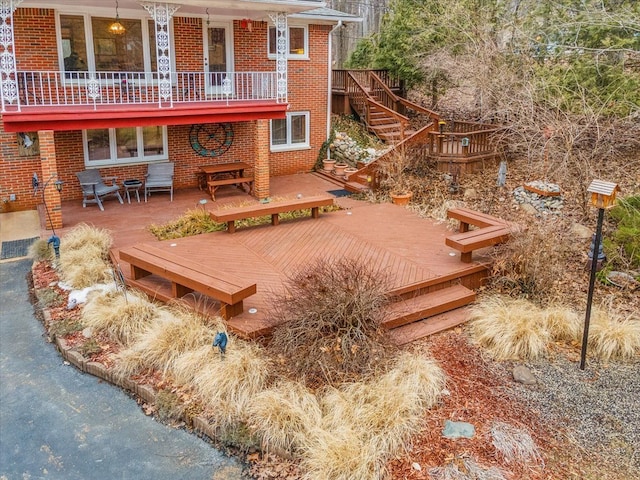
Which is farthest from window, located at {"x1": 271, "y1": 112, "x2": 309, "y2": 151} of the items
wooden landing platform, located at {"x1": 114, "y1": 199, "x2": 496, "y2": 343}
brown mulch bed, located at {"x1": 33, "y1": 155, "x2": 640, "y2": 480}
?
brown mulch bed, located at {"x1": 33, "y1": 155, "x2": 640, "y2": 480}

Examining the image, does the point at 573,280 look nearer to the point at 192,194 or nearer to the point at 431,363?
the point at 431,363

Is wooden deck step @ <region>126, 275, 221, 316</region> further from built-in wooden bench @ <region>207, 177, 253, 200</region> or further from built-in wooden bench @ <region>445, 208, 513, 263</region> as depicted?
built-in wooden bench @ <region>207, 177, 253, 200</region>

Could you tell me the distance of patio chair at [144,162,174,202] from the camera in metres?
13.0

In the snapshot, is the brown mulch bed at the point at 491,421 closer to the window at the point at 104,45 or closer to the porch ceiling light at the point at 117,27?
the window at the point at 104,45

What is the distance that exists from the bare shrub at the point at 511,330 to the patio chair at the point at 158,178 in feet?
27.5

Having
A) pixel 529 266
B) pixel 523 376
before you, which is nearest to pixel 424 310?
pixel 523 376

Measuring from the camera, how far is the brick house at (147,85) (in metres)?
11.2

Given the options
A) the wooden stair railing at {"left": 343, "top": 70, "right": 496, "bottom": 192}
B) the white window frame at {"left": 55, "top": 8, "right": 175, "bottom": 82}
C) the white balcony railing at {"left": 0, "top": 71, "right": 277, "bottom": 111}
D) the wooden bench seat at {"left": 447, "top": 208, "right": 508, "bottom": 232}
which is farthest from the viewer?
the wooden stair railing at {"left": 343, "top": 70, "right": 496, "bottom": 192}

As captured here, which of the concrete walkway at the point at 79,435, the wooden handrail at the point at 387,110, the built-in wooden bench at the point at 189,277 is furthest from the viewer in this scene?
the wooden handrail at the point at 387,110

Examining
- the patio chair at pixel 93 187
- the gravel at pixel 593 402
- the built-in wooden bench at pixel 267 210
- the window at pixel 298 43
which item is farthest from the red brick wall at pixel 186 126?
the gravel at pixel 593 402

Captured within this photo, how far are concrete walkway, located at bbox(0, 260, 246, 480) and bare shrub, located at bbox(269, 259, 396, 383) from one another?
4.51 feet

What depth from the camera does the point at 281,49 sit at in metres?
12.8

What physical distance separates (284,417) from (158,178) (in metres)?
9.04

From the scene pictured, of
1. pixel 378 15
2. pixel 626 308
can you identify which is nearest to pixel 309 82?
pixel 626 308
